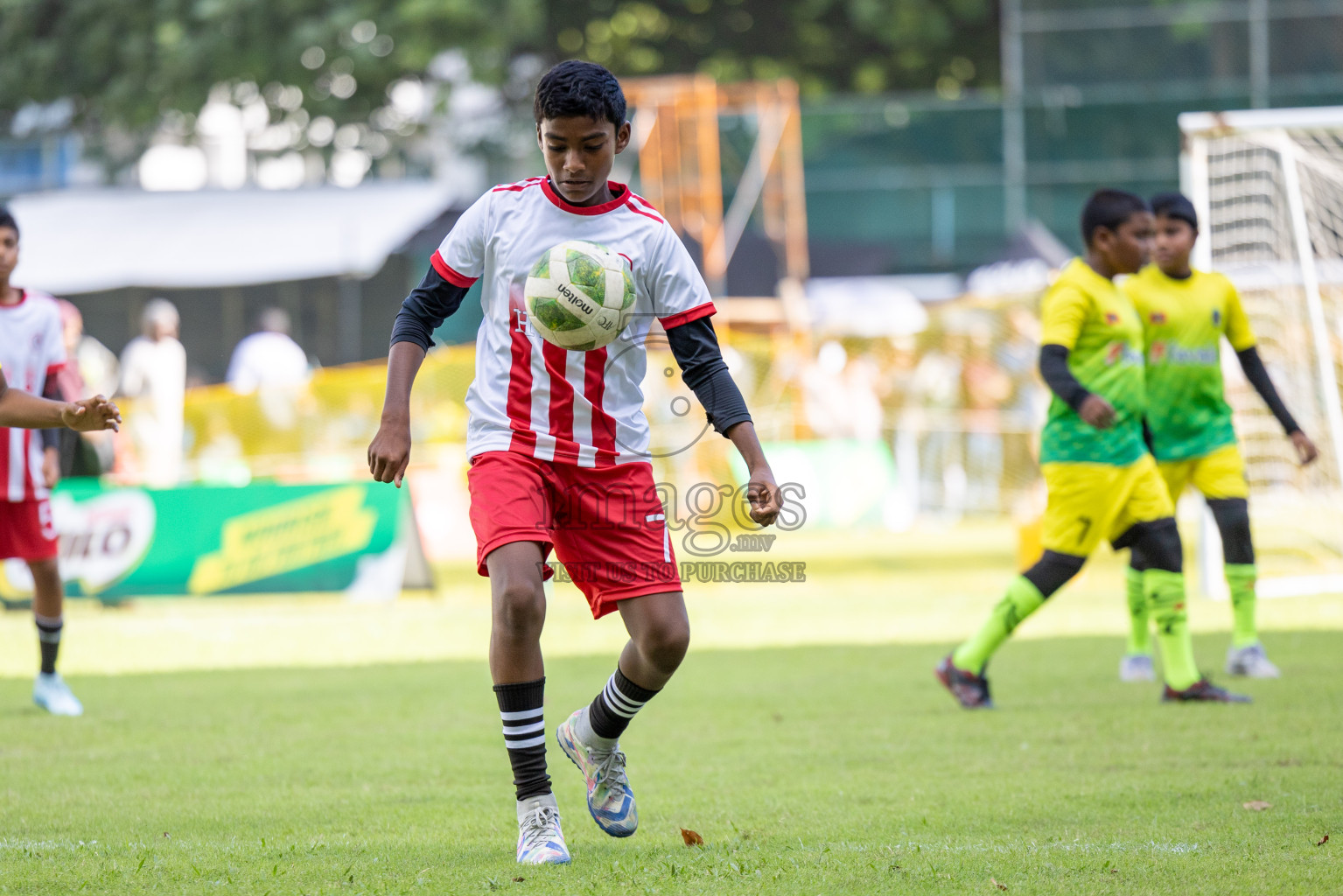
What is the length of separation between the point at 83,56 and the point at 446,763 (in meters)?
24.3

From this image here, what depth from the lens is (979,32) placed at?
28.9 meters

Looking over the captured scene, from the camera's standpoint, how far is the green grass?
4195mm

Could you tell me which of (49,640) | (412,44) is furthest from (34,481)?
(412,44)

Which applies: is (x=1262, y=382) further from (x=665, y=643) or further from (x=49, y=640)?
(x=49, y=640)

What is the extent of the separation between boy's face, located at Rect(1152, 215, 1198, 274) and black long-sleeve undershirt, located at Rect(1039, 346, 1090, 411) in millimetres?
1375

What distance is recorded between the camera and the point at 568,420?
15.0 ft

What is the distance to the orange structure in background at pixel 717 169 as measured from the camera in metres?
22.9

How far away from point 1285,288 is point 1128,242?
613 cm

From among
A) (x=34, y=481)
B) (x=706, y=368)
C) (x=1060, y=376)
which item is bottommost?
(x=34, y=481)

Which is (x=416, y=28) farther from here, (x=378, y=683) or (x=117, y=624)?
(x=378, y=683)

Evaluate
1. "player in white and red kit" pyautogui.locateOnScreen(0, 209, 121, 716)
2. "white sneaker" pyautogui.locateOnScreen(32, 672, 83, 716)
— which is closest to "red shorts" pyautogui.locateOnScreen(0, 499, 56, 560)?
"player in white and red kit" pyautogui.locateOnScreen(0, 209, 121, 716)

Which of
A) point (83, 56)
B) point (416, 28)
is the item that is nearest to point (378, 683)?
point (416, 28)

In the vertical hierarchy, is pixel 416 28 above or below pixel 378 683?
above

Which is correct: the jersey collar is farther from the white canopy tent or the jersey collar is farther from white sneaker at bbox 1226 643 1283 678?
the white canopy tent
